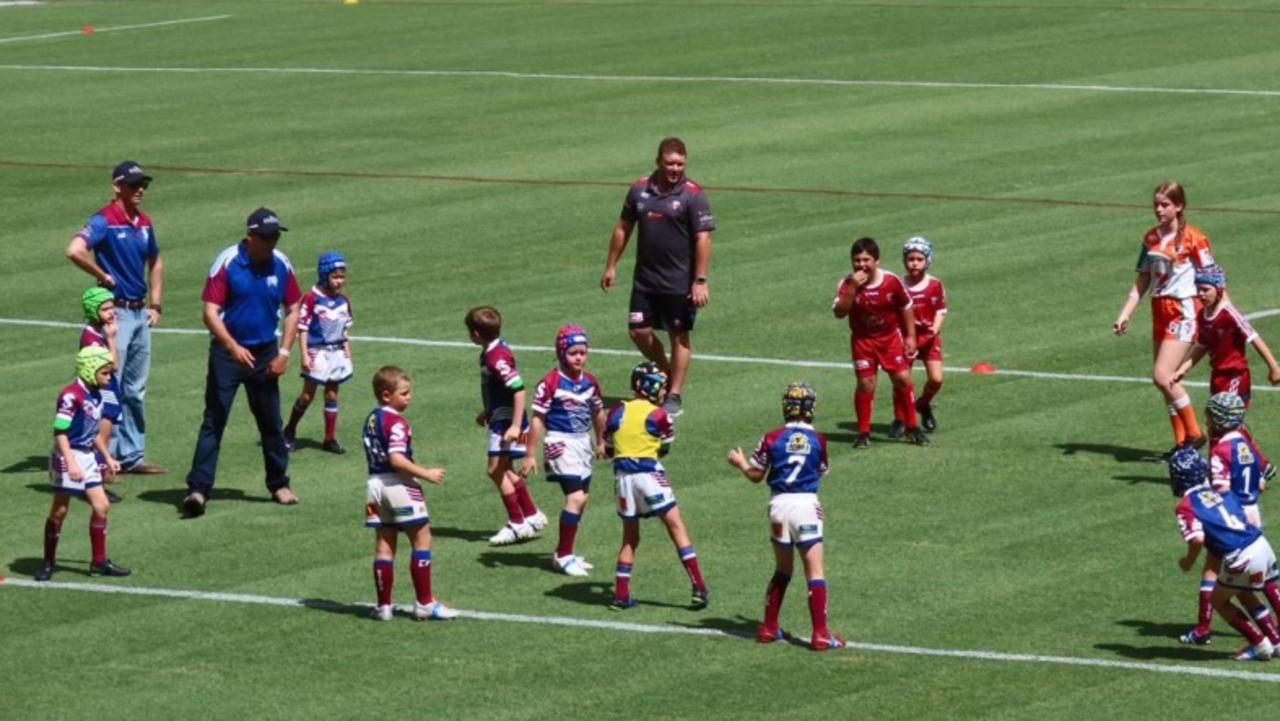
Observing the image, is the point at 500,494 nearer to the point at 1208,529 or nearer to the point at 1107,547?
the point at 1107,547

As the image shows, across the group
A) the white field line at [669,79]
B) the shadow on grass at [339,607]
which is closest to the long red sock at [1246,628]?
the shadow on grass at [339,607]

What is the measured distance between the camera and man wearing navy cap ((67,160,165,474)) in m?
22.6

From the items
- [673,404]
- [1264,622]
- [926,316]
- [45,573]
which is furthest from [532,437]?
[926,316]

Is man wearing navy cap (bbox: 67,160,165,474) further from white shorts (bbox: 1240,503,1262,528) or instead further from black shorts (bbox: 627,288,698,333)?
white shorts (bbox: 1240,503,1262,528)

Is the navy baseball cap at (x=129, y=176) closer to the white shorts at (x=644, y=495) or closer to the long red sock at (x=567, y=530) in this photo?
the long red sock at (x=567, y=530)

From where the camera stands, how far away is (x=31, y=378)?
26.7 metres

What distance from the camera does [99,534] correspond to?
19156mm

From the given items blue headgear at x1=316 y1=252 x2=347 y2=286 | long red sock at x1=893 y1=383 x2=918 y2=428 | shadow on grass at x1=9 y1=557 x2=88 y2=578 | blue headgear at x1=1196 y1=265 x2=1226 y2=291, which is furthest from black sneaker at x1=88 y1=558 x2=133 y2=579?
blue headgear at x1=1196 y1=265 x2=1226 y2=291

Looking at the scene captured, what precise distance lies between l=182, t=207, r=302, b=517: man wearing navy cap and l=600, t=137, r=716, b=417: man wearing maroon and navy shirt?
455cm

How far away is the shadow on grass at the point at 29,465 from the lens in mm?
22984

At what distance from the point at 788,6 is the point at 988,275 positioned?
28156mm

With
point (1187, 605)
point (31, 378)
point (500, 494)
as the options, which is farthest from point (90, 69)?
point (1187, 605)

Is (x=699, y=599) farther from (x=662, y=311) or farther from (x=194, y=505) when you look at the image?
(x=662, y=311)

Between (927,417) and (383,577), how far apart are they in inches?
294
